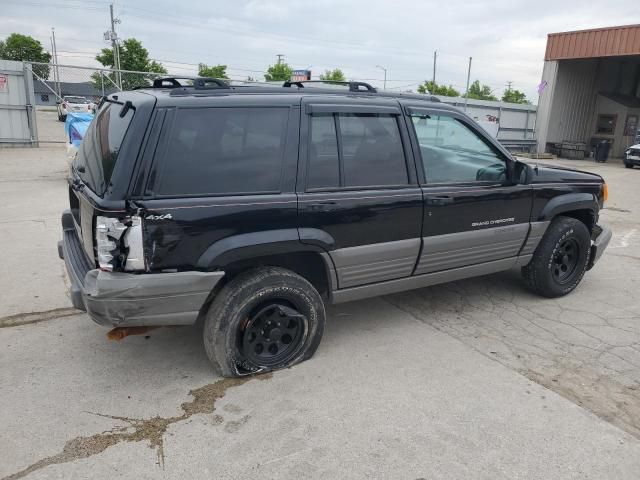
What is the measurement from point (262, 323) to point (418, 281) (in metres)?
1.38

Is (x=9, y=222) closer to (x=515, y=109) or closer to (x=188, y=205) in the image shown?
(x=188, y=205)

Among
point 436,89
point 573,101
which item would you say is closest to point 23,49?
point 436,89

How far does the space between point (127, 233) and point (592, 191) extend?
14.2 ft

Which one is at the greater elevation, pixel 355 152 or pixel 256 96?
pixel 256 96

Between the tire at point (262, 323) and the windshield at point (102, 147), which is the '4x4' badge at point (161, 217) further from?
the tire at point (262, 323)

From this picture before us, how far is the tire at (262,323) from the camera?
3.15m

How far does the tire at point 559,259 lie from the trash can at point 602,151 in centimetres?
2149

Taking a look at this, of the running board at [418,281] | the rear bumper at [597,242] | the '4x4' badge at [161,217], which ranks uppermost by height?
the '4x4' badge at [161,217]

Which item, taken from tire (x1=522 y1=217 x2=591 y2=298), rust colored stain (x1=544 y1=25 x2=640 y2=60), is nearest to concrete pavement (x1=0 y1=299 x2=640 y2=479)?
tire (x1=522 y1=217 x2=591 y2=298)

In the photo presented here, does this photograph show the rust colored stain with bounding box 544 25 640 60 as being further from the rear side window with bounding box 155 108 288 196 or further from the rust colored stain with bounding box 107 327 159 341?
the rust colored stain with bounding box 107 327 159 341

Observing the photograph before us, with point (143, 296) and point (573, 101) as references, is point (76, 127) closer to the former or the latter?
point (143, 296)

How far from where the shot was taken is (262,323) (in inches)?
130

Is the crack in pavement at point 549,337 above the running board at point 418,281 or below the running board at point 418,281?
below

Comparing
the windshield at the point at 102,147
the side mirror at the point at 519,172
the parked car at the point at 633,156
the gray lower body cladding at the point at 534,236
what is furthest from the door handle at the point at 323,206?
the parked car at the point at 633,156
